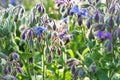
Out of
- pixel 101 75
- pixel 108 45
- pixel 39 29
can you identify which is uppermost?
pixel 39 29

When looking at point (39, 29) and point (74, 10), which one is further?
point (74, 10)

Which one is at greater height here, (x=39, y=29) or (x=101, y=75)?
(x=39, y=29)

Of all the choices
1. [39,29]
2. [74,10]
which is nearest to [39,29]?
[39,29]

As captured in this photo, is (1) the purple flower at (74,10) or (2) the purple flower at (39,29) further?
(1) the purple flower at (74,10)

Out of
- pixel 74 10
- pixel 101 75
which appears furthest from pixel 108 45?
pixel 74 10

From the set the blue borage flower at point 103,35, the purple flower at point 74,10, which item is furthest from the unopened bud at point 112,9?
the purple flower at point 74,10

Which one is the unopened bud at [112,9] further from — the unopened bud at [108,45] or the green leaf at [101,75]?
the green leaf at [101,75]

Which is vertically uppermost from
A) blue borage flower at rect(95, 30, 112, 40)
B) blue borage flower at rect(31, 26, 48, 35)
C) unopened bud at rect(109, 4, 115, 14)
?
unopened bud at rect(109, 4, 115, 14)

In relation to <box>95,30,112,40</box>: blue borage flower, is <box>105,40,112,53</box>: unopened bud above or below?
below

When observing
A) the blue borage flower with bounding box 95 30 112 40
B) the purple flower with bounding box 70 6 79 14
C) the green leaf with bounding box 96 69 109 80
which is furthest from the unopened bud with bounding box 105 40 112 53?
the purple flower with bounding box 70 6 79 14

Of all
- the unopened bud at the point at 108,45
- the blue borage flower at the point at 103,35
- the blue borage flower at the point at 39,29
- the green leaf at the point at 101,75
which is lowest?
the green leaf at the point at 101,75

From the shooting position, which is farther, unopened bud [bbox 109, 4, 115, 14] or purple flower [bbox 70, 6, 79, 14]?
purple flower [bbox 70, 6, 79, 14]

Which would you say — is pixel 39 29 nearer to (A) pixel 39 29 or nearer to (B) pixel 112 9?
(A) pixel 39 29

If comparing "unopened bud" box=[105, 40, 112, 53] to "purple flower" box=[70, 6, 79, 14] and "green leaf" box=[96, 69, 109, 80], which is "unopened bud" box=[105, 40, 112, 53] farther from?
"purple flower" box=[70, 6, 79, 14]
